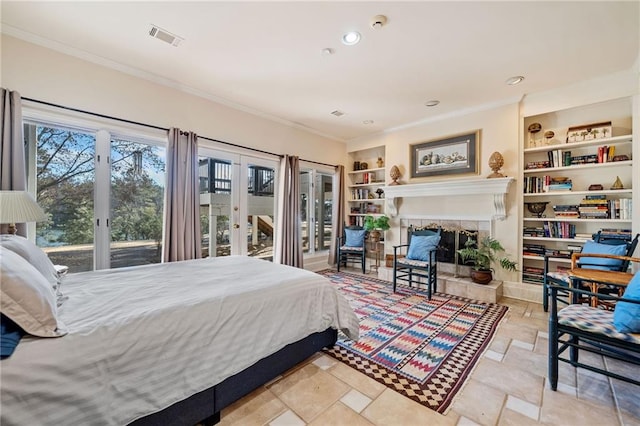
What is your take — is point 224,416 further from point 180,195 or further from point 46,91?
point 46,91

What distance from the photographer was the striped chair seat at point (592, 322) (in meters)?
1.45

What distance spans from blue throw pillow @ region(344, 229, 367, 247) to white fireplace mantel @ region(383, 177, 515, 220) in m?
0.68

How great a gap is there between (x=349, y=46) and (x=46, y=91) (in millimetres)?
2882

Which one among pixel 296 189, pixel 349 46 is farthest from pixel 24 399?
pixel 296 189

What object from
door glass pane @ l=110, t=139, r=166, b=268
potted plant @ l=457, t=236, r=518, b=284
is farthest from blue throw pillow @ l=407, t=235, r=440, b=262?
door glass pane @ l=110, t=139, r=166, b=268

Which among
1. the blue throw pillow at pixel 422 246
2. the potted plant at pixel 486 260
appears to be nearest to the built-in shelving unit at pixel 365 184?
the blue throw pillow at pixel 422 246

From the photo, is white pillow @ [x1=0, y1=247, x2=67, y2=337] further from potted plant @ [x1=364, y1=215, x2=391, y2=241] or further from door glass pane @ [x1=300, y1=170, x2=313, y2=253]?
potted plant @ [x1=364, y1=215, x2=391, y2=241]

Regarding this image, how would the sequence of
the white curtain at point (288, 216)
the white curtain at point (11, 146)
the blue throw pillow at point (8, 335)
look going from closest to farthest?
the blue throw pillow at point (8, 335)
the white curtain at point (11, 146)
the white curtain at point (288, 216)

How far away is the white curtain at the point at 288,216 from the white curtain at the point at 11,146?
2886 mm

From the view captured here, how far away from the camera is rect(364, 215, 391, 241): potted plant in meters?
4.80

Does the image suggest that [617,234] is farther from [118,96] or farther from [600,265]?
[118,96]

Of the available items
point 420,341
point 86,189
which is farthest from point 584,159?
point 86,189

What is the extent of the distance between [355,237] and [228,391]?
372 centimetres

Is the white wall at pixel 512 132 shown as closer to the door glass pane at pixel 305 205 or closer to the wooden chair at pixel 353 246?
the wooden chair at pixel 353 246
